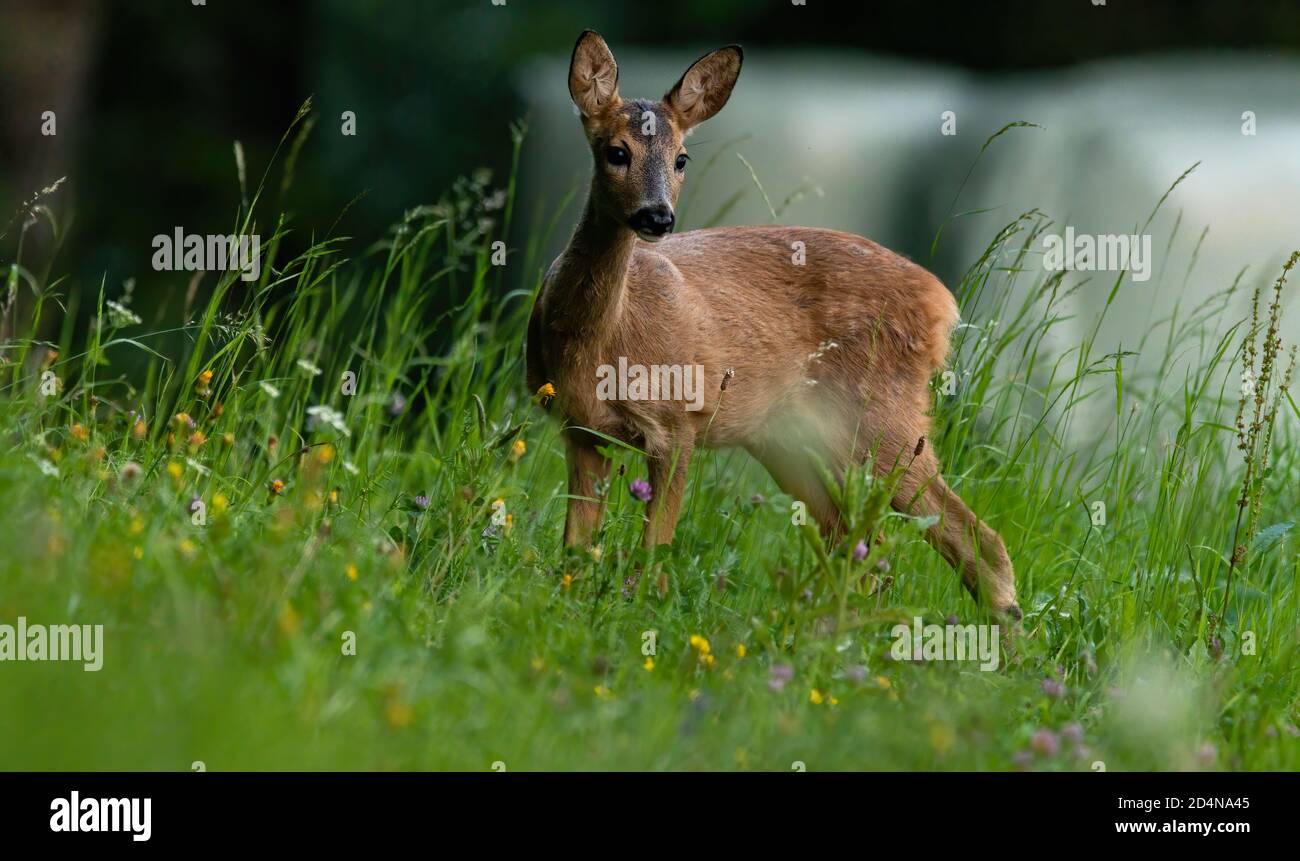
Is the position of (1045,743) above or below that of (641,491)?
below

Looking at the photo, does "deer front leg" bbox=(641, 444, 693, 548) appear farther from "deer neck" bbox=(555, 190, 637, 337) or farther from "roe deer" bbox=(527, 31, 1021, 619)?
"deer neck" bbox=(555, 190, 637, 337)

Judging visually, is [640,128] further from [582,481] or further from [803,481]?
[803,481]

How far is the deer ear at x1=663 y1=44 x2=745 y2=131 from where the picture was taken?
4.99m

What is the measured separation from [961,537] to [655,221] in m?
1.30

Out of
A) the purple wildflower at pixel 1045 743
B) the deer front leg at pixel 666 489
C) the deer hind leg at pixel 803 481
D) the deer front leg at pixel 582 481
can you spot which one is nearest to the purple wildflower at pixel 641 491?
the deer front leg at pixel 666 489

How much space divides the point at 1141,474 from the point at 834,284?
1.11 metres

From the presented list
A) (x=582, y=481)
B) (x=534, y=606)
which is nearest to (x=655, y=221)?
(x=582, y=481)

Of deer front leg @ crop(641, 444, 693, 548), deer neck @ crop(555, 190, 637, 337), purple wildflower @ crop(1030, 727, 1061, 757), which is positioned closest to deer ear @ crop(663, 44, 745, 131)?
deer neck @ crop(555, 190, 637, 337)

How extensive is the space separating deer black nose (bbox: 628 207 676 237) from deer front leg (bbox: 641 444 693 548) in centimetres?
61

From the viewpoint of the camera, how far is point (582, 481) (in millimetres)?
4992

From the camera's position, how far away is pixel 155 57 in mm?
15539

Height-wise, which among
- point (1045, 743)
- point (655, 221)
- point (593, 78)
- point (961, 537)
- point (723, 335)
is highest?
point (593, 78)

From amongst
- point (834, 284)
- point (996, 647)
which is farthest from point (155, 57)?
point (996, 647)
